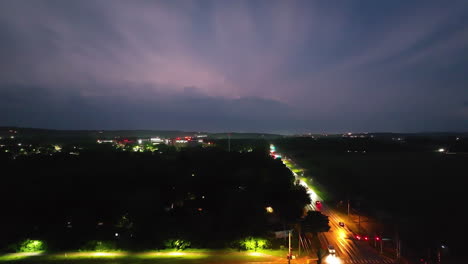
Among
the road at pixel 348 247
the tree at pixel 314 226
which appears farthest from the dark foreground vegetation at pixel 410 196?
the tree at pixel 314 226

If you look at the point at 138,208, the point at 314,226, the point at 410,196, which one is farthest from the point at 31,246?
the point at 410,196

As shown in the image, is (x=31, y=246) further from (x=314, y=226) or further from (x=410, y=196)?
(x=410, y=196)

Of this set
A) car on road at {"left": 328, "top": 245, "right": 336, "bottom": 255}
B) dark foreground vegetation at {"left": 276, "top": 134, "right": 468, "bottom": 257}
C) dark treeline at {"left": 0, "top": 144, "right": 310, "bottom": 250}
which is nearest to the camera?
car on road at {"left": 328, "top": 245, "right": 336, "bottom": 255}

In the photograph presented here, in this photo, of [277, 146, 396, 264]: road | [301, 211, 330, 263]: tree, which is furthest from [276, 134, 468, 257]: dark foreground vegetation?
[301, 211, 330, 263]: tree

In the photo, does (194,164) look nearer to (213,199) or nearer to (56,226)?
(213,199)

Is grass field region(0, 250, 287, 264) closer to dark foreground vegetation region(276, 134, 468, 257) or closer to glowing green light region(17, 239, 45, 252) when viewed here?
glowing green light region(17, 239, 45, 252)

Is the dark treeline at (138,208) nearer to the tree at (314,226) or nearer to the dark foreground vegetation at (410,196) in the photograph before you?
the tree at (314,226)
